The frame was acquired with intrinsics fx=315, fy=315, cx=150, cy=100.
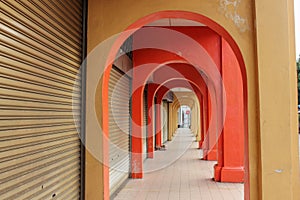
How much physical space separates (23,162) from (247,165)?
224 centimetres

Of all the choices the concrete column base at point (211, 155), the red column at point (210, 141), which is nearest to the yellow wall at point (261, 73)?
the red column at point (210, 141)

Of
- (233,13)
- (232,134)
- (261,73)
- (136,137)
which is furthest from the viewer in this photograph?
(136,137)

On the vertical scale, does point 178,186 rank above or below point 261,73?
below

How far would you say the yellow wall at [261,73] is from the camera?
123 inches

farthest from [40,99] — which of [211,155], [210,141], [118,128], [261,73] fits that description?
[211,155]

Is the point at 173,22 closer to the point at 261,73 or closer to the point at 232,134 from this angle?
the point at 232,134

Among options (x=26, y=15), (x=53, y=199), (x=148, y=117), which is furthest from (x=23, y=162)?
(x=148, y=117)

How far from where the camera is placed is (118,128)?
18.9ft

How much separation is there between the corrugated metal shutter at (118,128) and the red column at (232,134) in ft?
6.46

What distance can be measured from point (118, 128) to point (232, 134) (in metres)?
2.37

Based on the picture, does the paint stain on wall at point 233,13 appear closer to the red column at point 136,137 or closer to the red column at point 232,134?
the red column at point 232,134

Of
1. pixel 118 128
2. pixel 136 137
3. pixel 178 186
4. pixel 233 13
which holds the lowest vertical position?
pixel 178 186

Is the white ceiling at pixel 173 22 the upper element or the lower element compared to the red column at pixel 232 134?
upper

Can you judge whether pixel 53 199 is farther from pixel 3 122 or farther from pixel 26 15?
pixel 26 15
